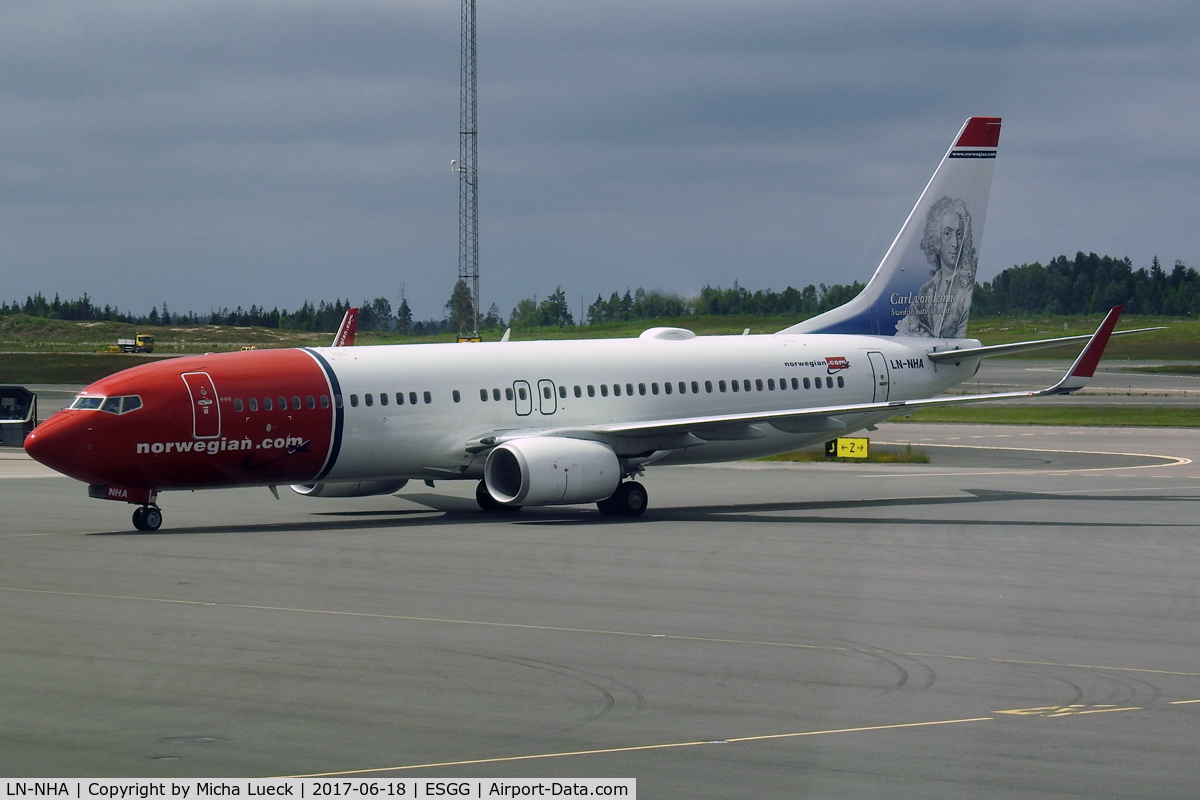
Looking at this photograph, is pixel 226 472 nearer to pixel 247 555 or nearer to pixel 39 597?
pixel 247 555

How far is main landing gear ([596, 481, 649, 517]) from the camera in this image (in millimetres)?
36500

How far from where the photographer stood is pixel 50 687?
16.3 meters

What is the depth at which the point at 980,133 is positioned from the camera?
148 feet

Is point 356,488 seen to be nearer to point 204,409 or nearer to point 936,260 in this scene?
point 204,409

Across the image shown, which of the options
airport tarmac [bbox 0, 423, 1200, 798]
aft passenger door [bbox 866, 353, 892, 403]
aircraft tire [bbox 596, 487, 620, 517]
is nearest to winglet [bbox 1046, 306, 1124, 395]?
airport tarmac [bbox 0, 423, 1200, 798]

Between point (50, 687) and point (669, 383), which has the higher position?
point (669, 383)

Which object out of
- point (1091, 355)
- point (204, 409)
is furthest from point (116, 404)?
point (1091, 355)

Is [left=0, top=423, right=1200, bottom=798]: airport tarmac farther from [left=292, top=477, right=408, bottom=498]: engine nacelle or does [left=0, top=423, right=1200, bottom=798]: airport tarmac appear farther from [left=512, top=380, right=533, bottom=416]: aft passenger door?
[left=512, top=380, right=533, bottom=416]: aft passenger door

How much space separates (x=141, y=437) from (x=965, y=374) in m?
24.3

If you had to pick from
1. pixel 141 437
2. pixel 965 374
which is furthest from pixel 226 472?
pixel 965 374

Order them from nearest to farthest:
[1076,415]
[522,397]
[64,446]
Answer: [64,446] < [522,397] < [1076,415]

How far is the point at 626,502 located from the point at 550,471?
8.70 ft

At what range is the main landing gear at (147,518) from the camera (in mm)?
→ 33219

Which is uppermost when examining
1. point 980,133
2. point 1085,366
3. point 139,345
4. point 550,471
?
→ point 980,133
